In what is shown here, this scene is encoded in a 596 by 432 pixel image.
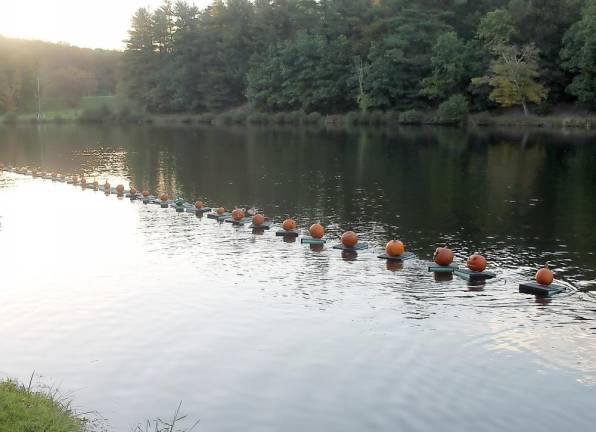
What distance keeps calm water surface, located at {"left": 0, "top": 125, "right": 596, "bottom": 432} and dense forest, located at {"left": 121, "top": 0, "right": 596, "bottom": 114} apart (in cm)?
4711

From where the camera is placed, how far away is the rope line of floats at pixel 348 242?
67.6 feet

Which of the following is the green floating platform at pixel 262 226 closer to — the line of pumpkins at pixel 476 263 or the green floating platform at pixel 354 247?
the green floating platform at pixel 354 247

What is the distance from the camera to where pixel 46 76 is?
15638 cm

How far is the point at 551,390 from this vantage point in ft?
46.4

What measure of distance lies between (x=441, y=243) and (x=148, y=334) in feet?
44.5

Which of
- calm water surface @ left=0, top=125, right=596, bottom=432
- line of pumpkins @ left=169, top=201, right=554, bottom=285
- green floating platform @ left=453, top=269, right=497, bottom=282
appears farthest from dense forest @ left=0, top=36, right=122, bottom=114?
green floating platform @ left=453, top=269, right=497, bottom=282

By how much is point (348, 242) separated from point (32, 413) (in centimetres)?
1633

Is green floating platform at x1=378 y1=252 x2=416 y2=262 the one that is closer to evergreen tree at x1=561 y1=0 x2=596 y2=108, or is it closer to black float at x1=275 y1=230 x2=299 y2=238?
black float at x1=275 y1=230 x2=299 y2=238

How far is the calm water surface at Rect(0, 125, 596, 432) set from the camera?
44.7 ft

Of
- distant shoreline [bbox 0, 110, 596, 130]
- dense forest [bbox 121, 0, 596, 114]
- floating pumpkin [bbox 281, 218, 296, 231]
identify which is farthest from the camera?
dense forest [bbox 121, 0, 596, 114]

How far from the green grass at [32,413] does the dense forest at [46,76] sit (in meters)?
145

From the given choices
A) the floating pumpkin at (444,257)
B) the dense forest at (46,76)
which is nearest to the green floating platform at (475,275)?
the floating pumpkin at (444,257)

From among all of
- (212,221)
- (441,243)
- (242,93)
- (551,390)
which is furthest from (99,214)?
(242,93)

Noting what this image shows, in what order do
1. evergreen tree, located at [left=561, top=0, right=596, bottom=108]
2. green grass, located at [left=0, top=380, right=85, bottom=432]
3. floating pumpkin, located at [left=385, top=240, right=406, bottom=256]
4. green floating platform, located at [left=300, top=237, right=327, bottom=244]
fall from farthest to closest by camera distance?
evergreen tree, located at [left=561, top=0, right=596, bottom=108], green floating platform, located at [left=300, top=237, right=327, bottom=244], floating pumpkin, located at [left=385, top=240, right=406, bottom=256], green grass, located at [left=0, top=380, right=85, bottom=432]
